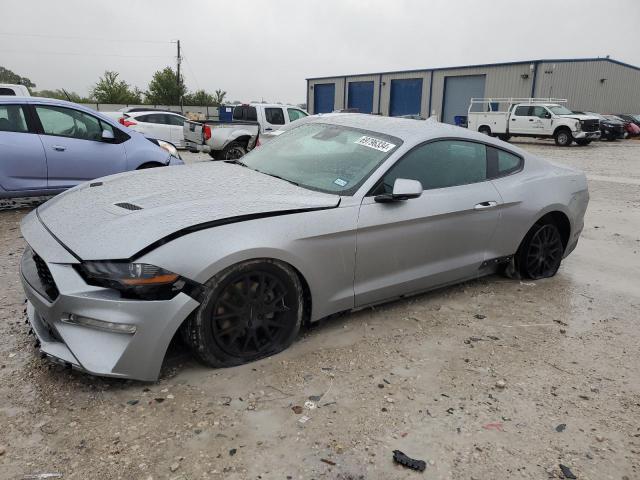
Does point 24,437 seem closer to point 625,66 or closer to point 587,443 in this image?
point 587,443

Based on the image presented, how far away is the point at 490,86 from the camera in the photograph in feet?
123

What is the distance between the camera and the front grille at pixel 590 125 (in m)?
23.6

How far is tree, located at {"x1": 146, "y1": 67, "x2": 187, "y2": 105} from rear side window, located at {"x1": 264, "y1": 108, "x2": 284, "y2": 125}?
54855mm

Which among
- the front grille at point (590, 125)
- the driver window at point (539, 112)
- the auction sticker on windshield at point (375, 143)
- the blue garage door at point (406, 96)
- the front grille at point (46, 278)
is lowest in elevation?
the front grille at point (46, 278)

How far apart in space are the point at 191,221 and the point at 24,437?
1.28m

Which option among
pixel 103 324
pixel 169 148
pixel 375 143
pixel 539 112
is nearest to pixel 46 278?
pixel 103 324

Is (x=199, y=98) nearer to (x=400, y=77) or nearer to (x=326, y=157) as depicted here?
(x=400, y=77)

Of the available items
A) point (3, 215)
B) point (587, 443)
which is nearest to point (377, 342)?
point (587, 443)

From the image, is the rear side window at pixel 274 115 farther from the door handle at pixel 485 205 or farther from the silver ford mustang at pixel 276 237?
the door handle at pixel 485 205

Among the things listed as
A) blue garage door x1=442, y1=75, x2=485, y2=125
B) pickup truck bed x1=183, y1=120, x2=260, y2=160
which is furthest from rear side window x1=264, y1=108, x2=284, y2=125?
blue garage door x1=442, y1=75, x2=485, y2=125

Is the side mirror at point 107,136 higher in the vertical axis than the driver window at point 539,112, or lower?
lower

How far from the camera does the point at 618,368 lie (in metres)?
3.27

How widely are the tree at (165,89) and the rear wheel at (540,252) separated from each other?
217 ft

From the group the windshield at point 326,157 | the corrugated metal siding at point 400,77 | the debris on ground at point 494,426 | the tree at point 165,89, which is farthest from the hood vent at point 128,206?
the tree at point 165,89
